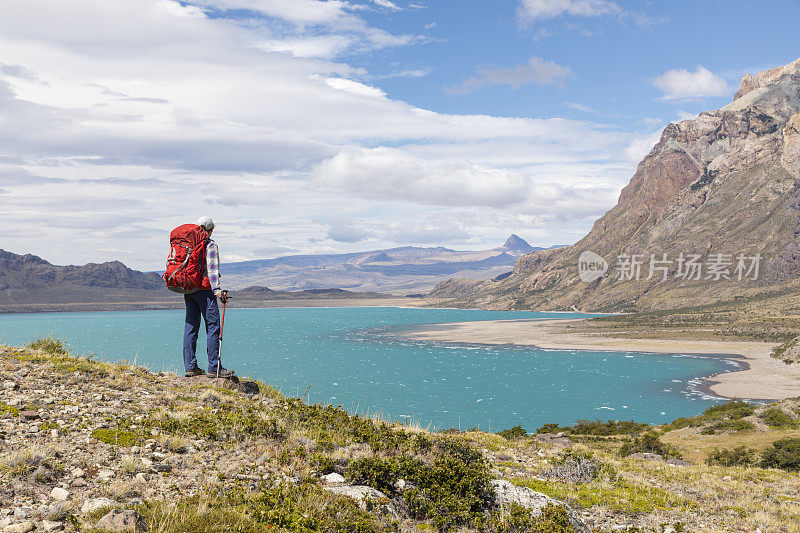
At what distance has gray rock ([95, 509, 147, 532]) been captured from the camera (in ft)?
18.0

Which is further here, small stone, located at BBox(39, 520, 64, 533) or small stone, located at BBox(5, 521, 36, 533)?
small stone, located at BBox(39, 520, 64, 533)

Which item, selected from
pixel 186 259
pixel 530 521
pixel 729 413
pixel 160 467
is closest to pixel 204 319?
pixel 186 259

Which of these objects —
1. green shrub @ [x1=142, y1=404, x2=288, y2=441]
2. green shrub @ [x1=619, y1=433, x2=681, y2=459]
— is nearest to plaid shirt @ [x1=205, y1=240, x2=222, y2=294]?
green shrub @ [x1=142, y1=404, x2=288, y2=441]

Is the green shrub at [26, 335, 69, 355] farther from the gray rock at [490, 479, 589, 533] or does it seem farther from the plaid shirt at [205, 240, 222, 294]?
the gray rock at [490, 479, 589, 533]

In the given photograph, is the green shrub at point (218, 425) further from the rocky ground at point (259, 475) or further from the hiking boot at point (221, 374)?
the hiking boot at point (221, 374)

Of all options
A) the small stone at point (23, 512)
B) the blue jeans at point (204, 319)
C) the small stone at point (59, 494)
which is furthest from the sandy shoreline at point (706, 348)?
the small stone at point (23, 512)

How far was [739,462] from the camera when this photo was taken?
26.1 meters

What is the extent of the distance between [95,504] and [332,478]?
356cm

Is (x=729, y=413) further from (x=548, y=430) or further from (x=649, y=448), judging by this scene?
(x=649, y=448)

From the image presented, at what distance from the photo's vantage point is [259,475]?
7.96 m

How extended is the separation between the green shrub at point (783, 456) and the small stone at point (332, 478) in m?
26.3

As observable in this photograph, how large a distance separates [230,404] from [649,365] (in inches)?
4236

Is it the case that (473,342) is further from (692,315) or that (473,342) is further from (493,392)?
(692,315)

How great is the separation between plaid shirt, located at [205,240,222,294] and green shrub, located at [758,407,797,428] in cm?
4222
